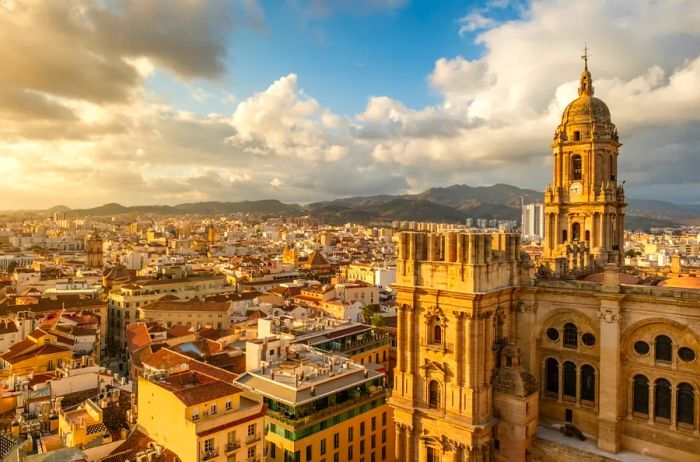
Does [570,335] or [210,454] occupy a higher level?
[570,335]

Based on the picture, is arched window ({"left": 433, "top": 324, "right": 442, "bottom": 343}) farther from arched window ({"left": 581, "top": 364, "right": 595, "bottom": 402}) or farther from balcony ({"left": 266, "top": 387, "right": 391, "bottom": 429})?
balcony ({"left": 266, "top": 387, "right": 391, "bottom": 429})

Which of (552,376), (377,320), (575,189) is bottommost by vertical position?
(377,320)

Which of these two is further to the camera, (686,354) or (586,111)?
(586,111)

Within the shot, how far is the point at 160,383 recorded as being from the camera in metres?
31.6

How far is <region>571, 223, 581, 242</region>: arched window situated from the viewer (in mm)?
45688

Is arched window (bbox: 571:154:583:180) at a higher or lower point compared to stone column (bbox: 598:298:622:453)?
higher

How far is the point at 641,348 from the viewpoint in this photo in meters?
28.4

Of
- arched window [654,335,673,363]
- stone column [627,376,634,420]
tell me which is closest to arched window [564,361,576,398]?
stone column [627,376,634,420]

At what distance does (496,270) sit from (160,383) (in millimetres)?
21293

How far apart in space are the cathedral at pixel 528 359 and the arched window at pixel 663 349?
5 centimetres

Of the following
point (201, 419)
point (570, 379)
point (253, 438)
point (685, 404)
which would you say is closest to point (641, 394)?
point (685, 404)

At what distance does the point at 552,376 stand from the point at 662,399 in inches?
232

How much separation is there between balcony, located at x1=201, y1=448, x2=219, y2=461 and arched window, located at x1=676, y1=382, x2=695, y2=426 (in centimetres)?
2515

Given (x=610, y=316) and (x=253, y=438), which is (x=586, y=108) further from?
(x=253, y=438)
